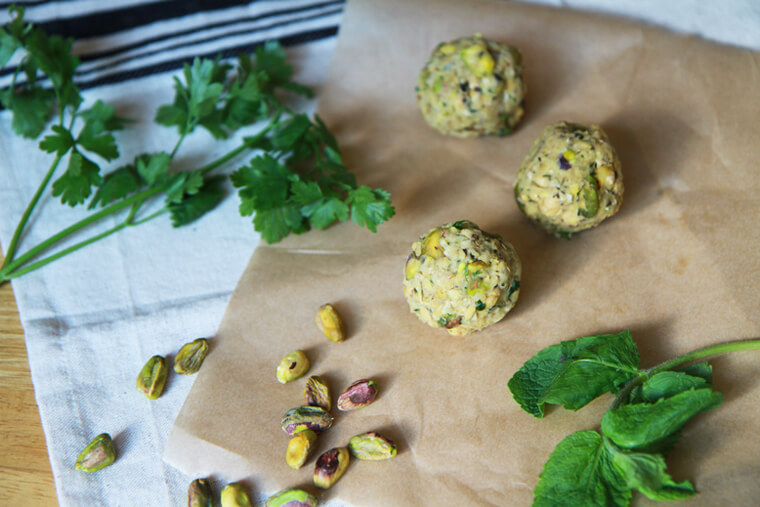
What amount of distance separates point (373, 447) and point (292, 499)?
0.80ft

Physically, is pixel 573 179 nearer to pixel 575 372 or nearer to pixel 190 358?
pixel 575 372

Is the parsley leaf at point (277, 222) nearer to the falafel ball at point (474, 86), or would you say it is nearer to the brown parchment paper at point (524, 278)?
the brown parchment paper at point (524, 278)

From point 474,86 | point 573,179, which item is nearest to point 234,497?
point 573,179

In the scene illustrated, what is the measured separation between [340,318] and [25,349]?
965 mm

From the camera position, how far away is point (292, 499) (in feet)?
5.47

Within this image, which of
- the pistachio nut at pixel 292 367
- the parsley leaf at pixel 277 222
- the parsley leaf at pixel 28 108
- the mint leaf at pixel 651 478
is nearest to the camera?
the mint leaf at pixel 651 478

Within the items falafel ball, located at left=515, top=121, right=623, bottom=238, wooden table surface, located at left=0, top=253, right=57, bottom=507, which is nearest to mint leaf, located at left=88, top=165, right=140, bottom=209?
wooden table surface, located at left=0, top=253, right=57, bottom=507

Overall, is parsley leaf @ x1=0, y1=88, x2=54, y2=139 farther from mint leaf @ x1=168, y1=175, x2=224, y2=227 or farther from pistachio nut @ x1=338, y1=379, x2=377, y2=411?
pistachio nut @ x1=338, y1=379, x2=377, y2=411

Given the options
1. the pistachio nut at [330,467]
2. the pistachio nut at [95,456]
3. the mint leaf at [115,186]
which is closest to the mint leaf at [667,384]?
the pistachio nut at [330,467]

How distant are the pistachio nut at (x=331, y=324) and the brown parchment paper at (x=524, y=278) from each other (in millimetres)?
41

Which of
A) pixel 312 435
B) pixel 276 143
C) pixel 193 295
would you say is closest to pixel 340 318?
pixel 312 435

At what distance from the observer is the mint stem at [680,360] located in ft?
5.48

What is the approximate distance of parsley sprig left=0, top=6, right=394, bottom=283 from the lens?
1969mm

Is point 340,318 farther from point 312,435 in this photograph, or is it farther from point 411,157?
point 411,157
